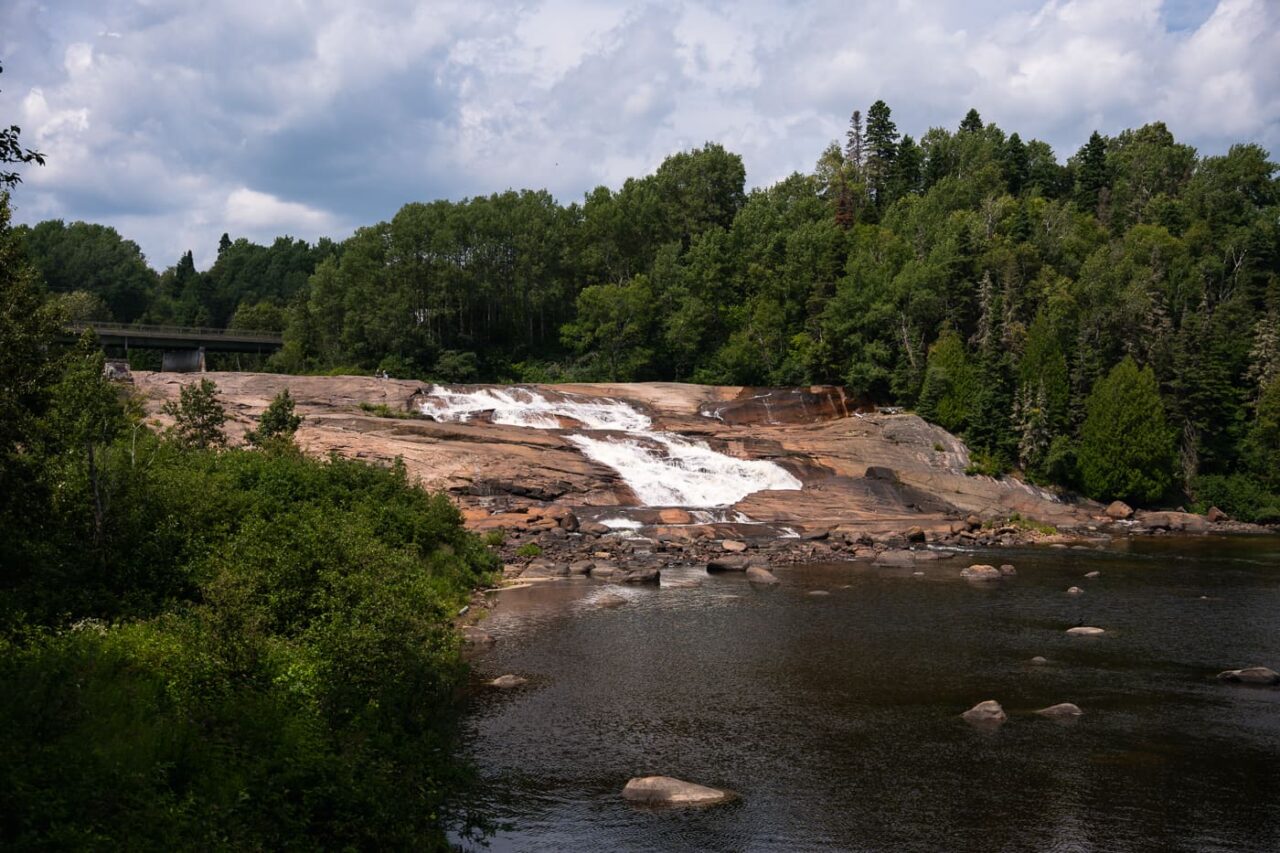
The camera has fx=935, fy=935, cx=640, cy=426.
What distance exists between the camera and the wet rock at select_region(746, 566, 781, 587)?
37.9 meters

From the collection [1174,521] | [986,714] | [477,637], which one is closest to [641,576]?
[477,637]

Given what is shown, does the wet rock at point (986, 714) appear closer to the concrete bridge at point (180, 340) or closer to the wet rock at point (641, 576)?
the wet rock at point (641, 576)

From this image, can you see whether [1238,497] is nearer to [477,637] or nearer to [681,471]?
[681,471]

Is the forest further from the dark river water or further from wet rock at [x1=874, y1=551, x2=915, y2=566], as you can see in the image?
the dark river water

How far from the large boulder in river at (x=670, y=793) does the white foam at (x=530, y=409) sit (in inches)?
1592

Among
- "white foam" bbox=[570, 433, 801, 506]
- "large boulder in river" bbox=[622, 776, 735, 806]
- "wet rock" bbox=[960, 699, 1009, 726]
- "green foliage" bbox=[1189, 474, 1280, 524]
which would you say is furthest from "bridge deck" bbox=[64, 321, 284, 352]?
"green foliage" bbox=[1189, 474, 1280, 524]

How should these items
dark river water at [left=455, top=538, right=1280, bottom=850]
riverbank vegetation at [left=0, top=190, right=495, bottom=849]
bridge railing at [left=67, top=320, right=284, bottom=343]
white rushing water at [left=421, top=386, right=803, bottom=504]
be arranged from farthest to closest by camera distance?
bridge railing at [left=67, top=320, right=284, bottom=343], white rushing water at [left=421, top=386, right=803, bottom=504], dark river water at [left=455, top=538, right=1280, bottom=850], riverbank vegetation at [left=0, top=190, right=495, bottom=849]

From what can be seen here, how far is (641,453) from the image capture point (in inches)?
2117

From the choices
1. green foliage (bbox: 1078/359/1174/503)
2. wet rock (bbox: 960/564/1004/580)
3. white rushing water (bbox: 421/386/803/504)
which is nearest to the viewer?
wet rock (bbox: 960/564/1004/580)

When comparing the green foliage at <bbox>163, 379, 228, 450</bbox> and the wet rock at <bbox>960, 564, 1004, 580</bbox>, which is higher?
the green foliage at <bbox>163, 379, 228, 450</bbox>

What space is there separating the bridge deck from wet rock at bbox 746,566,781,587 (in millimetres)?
49131

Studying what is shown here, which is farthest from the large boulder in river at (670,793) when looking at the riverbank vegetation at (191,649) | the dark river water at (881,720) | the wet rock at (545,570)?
the wet rock at (545,570)

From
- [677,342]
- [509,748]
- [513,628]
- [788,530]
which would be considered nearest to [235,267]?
[677,342]

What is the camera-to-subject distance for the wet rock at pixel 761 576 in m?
37.9
